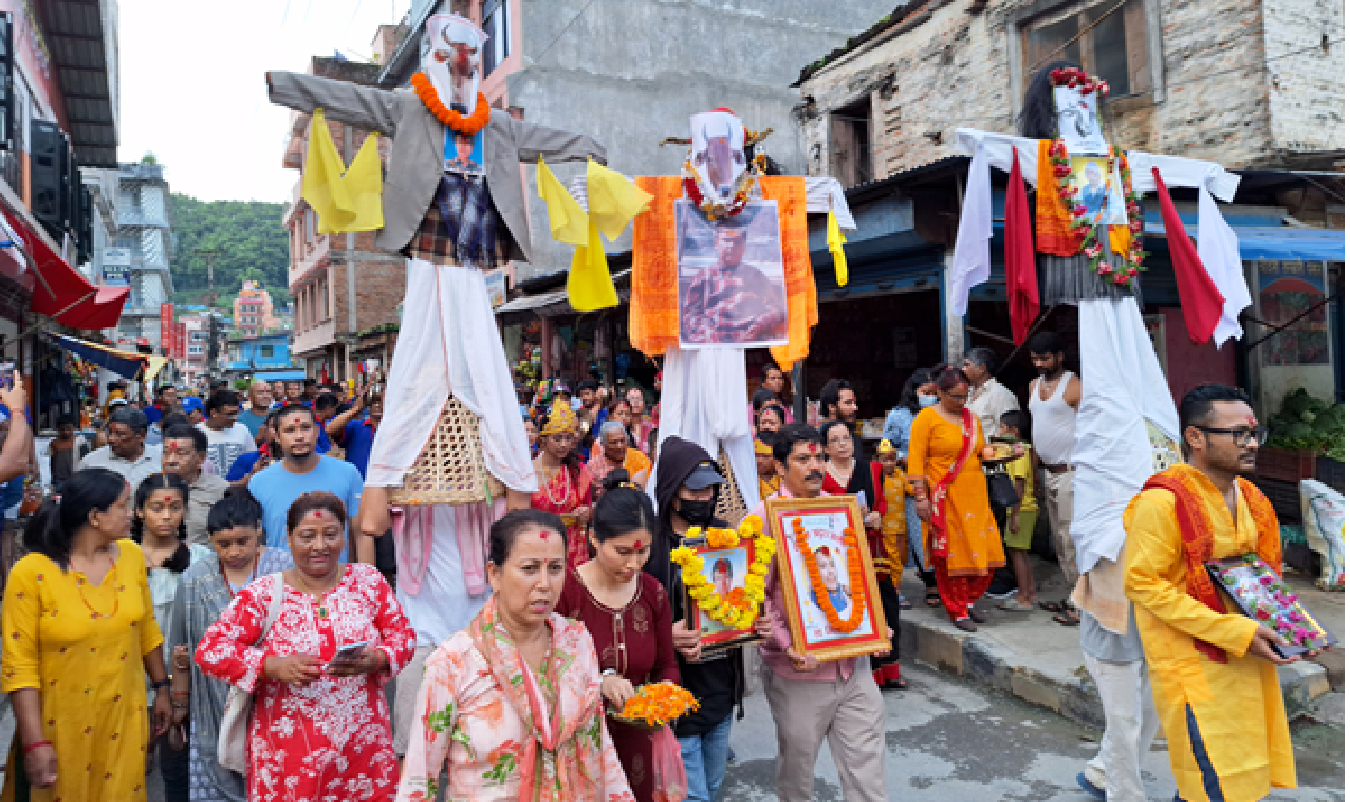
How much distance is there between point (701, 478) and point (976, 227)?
266 centimetres

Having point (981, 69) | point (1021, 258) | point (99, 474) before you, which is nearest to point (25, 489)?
point (99, 474)

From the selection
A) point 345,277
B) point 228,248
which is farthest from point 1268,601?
point 228,248

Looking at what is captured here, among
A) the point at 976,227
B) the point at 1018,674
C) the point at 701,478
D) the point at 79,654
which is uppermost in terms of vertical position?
the point at 976,227

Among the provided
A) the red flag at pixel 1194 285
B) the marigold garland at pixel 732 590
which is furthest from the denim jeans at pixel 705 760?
the red flag at pixel 1194 285

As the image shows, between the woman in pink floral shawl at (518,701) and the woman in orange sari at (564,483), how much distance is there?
102 inches

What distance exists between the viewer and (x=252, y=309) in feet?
244

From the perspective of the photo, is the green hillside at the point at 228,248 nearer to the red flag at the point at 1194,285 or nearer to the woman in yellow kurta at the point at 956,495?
the woman in yellow kurta at the point at 956,495

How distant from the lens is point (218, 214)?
74.0 meters

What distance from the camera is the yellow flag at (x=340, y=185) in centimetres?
395

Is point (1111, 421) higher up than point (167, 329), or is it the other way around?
point (167, 329)

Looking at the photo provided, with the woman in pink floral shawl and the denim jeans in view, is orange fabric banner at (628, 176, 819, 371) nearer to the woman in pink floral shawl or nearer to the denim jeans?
the denim jeans

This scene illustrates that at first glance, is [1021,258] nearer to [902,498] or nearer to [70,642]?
[902,498]

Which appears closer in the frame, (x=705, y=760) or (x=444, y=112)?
(x=705, y=760)

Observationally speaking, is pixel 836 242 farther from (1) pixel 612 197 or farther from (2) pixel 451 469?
(2) pixel 451 469
